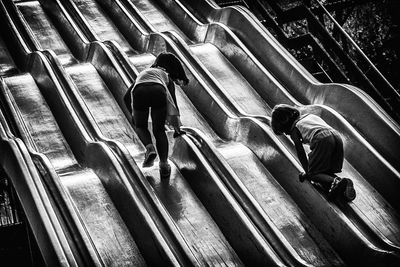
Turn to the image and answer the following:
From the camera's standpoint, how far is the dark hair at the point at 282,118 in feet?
15.4

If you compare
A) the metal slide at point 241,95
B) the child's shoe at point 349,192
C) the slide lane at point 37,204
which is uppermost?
the child's shoe at point 349,192

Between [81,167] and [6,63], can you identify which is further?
[6,63]

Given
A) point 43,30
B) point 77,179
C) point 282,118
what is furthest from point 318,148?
point 43,30

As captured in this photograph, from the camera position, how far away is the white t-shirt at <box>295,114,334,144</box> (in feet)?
15.0

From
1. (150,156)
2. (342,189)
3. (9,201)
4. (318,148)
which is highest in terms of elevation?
(318,148)

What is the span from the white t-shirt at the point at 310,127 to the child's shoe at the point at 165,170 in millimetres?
1270

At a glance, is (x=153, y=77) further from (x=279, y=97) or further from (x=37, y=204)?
(x=279, y=97)

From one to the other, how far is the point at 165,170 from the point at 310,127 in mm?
1405

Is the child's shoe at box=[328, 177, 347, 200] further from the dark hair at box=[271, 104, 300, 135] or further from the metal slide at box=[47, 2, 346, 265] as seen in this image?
the dark hair at box=[271, 104, 300, 135]

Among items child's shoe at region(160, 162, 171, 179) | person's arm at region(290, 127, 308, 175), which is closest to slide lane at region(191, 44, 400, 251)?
person's arm at region(290, 127, 308, 175)

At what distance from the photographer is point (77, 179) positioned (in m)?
4.79

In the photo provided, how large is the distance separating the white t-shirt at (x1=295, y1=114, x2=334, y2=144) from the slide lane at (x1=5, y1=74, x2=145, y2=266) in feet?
5.95

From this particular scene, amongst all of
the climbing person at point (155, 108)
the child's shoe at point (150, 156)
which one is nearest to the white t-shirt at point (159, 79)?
the climbing person at point (155, 108)

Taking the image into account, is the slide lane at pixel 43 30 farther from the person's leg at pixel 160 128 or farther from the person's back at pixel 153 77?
the person's leg at pixel 160 128
